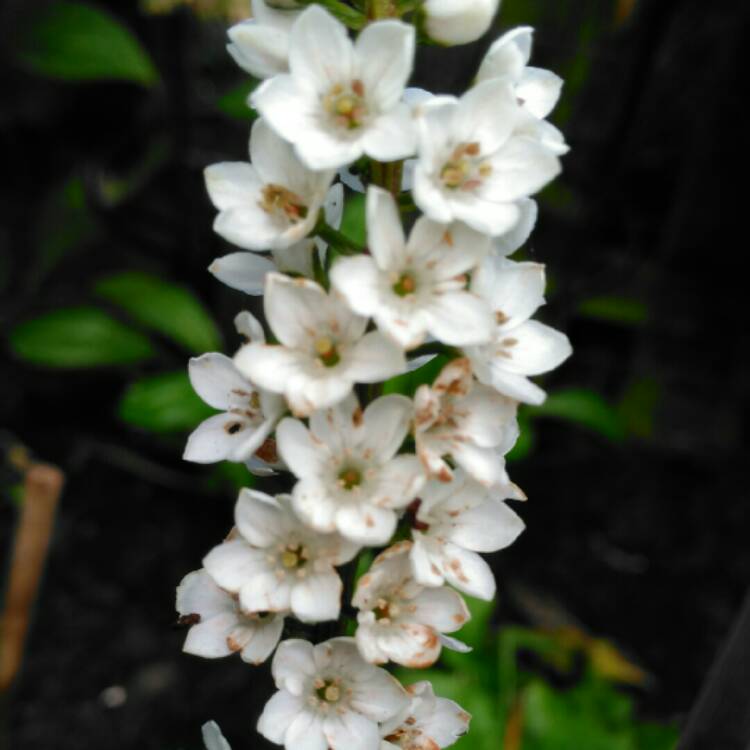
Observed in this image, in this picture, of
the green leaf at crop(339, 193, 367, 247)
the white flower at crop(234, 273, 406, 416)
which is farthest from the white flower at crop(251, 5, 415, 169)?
the green leaf at crop(339, 193, 367, 247)

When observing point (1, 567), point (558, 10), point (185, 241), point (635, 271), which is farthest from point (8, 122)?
point (635, 271)

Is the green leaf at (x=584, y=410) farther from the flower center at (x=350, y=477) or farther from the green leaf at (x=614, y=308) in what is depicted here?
the flower center at (x=350, y=477)

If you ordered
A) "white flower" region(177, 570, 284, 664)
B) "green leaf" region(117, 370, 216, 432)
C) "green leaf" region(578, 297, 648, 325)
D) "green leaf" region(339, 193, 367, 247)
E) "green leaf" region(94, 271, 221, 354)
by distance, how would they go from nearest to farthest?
"white flower" region(177, 570, 284, 664), "green leaf" region(339, 193, 367, 247), "green leaf" region(117, 370, 216, 432), "green leaf" region(94, 271, 221, 354), "green leaf" region(578, 297, 648, 325)

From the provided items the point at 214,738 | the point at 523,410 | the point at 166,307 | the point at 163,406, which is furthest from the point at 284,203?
the point at 166,307

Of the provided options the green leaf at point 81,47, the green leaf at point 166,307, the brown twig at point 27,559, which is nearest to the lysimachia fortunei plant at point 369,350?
the brown twig at point 27,559

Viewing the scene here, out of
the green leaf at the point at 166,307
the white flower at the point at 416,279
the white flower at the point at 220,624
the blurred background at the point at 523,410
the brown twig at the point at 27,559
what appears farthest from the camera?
the green leaf at the point at 166,307

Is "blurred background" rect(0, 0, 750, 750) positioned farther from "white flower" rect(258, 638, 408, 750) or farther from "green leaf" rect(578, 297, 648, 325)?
"white flower" rect(258, 638, 408, 750)

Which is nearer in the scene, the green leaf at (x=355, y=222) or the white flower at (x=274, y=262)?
the white flower at (x=274, y=262)
